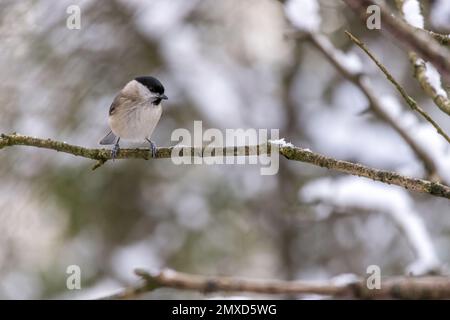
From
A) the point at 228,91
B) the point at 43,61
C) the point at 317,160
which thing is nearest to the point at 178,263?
the point at 228,91

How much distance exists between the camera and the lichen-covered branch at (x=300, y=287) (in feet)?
5.59

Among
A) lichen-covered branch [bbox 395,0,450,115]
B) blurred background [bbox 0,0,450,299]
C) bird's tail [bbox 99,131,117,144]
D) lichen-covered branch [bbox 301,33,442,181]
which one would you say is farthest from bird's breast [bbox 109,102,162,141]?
lichen-covered branch [bbox 395,0,450,115]

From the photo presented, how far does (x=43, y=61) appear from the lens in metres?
2.98

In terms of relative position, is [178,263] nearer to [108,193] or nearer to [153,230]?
[153,230]

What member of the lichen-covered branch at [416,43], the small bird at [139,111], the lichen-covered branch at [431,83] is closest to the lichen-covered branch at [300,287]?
the lichen-covered branch at [431,83]

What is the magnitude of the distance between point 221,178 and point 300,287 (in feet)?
9.60

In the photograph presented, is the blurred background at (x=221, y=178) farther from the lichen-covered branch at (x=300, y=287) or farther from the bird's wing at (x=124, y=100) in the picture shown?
the lichen-covered branch at (x=300, y=287)

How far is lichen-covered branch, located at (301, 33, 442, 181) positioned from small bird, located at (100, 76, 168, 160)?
0.83 metres

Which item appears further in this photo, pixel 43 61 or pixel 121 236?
pixel 121 236

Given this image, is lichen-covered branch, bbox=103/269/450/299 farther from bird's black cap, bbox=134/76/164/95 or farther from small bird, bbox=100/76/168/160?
bird's black cap, bbox=134/76/164/95

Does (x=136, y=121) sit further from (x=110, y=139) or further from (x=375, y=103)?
(x=375, y=103)

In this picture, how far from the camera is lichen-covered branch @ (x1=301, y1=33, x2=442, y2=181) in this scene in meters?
2.65

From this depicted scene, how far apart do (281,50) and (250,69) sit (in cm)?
33

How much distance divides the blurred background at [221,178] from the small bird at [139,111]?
0.70 m
